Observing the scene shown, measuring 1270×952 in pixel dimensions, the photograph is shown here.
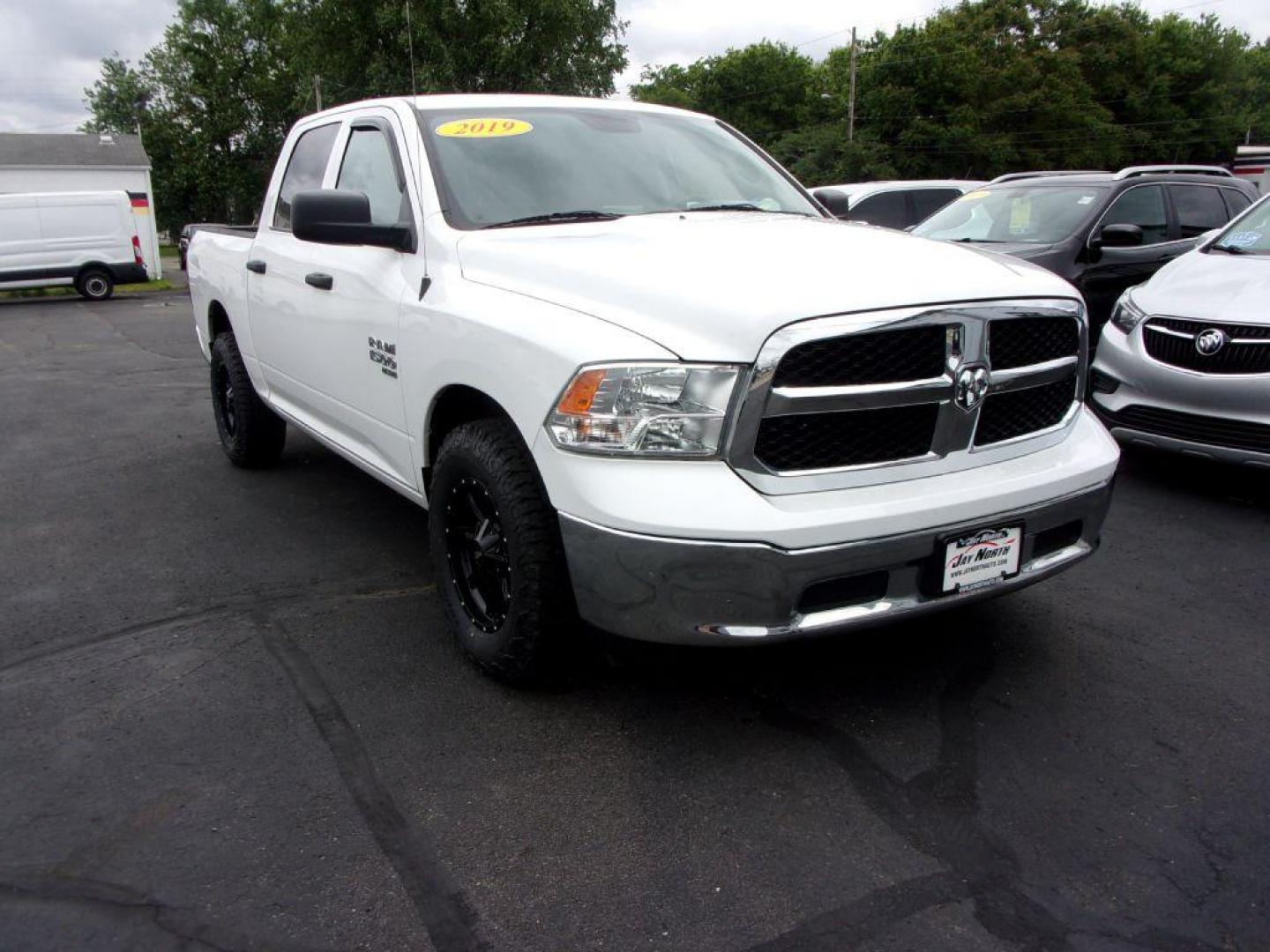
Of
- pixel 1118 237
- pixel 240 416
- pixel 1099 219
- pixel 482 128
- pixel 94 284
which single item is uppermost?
pixel 482 128

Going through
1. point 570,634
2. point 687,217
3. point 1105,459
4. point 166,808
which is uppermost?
point 687,217

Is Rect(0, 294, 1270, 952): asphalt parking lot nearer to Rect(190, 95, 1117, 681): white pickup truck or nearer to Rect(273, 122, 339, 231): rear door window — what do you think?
Rect(190, 95, 1117, 681): white pickup truck

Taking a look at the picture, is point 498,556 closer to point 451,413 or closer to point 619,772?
point 451,413

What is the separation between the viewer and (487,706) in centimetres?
327

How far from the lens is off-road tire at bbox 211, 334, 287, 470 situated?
578 centimetres

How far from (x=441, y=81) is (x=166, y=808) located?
3448 cm

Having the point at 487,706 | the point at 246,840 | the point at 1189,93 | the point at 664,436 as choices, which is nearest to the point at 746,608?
the point at 664,436

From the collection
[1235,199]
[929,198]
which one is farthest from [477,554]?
[929,198]

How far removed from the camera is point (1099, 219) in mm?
7941

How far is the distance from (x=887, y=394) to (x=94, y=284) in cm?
2370

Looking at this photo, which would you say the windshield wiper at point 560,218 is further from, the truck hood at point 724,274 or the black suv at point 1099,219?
the black suv at point 1099,219

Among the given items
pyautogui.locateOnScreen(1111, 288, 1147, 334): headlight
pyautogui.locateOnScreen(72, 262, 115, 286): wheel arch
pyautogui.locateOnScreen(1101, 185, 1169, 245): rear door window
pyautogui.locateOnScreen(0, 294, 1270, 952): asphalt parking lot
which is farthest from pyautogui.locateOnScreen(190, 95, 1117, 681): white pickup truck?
pyautogui.locateOnScreen(72, 262, 115, 286): wheel arch

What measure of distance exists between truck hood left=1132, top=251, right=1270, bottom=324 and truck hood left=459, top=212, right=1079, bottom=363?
8.43 ft

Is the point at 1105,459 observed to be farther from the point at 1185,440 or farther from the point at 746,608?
the point at 1185,440
